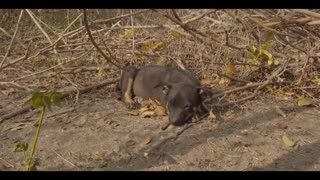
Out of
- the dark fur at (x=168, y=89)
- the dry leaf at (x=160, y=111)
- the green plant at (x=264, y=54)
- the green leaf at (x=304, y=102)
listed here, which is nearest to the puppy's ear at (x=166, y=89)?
the dark fur at (x=168, y=89)

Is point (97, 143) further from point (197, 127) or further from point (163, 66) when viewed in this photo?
point (163, 66)

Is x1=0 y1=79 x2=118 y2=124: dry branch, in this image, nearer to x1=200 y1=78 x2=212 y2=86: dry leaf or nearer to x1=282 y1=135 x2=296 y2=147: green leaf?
x1=200 y1=78 x2=212 y2=86: dry leaf

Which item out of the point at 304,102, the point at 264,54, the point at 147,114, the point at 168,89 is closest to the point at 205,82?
the point at 168,89

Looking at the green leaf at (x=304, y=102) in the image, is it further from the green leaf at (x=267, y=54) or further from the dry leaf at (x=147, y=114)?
the dry leaf at (x=147, y=114)

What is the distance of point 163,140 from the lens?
4375mm

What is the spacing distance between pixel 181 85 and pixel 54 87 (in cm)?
168

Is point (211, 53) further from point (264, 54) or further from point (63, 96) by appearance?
point (63, 96)

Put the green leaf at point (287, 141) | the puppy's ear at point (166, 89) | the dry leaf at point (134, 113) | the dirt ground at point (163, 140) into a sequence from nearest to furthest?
the dirt ground at point (163, 140), the green leaf at point (287, 141), the dry leaf at point (134, 113), the puppy's ear at point (166, 89)

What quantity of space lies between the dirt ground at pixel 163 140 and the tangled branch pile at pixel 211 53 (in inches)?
13.4

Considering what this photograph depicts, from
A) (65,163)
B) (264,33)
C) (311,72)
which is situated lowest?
(65,163)

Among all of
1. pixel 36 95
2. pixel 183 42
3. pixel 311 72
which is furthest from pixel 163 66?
pixel 36 95

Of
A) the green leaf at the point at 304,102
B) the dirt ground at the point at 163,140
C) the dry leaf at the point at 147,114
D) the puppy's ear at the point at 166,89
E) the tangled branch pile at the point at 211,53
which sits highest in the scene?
the tangled branch pile at the point at 211,53

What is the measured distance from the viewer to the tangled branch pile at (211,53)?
17.2 feet

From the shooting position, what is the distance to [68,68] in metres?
6.16
